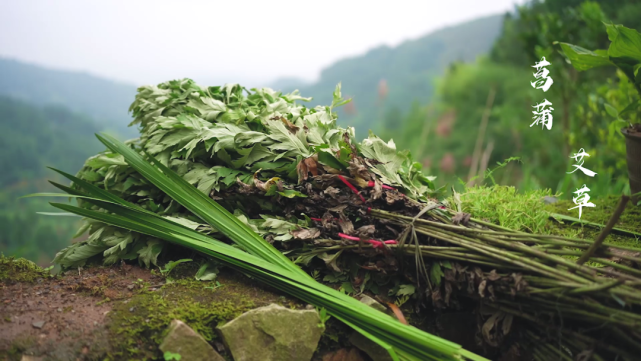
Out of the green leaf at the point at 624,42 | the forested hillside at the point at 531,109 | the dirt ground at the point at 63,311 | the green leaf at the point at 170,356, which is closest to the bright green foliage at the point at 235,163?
the dirt ground at the point at 63,311

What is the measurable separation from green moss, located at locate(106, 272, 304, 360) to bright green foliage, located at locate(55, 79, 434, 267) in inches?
9.1

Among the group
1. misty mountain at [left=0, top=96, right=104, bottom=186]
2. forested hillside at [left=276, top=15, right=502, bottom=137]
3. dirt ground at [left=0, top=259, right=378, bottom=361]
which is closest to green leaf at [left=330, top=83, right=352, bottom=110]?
dirt ground at [left=0, top=259, right=378, bottom=361]

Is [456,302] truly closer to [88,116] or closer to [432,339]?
[432,339]

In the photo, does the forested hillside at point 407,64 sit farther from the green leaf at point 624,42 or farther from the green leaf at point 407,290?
the green leaf at point 407,290

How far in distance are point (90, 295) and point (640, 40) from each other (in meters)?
2.48

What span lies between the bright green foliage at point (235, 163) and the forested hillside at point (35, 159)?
5210 mm

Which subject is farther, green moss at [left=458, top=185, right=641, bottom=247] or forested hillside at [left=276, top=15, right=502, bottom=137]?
forested hillside at [left=276, top=15, right=502, bottom=137]

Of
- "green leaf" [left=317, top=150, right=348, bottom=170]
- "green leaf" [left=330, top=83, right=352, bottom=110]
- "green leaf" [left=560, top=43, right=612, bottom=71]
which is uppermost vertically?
"green leaf" [left=560, top=43, right=612, bottom=71]

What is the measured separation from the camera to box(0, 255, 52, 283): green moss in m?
1.63

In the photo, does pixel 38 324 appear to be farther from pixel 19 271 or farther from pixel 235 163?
pixel 235 163

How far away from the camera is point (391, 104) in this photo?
71.2 ft

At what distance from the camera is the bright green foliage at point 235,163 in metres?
1.74

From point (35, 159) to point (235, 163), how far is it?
28.9 ft

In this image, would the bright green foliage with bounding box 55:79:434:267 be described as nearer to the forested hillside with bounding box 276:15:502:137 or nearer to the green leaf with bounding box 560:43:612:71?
the green leaf with bounding box 560:43:612:71
